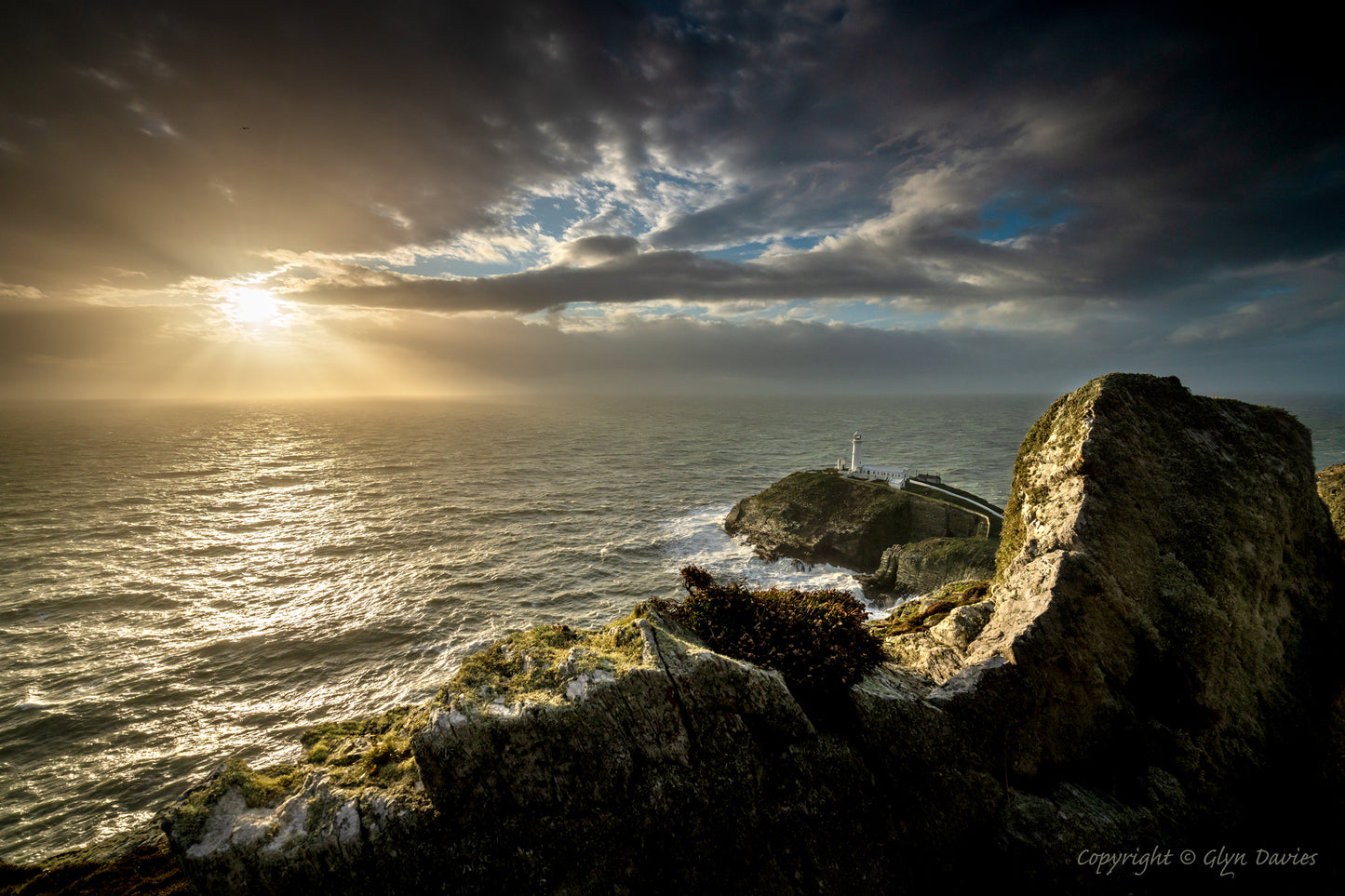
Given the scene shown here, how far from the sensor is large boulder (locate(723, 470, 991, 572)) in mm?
37594

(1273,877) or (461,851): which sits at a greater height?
(461,851)

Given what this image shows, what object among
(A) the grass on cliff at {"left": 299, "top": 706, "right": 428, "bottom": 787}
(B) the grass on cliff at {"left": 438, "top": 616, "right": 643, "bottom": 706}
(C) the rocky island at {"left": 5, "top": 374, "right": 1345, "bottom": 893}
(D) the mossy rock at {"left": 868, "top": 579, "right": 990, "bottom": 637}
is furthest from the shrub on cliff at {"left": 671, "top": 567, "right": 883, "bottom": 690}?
(A) the grass on cliff at {"left": 299, "top": 706, "right": 428, "bottom": 787}

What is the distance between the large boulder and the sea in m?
2.38

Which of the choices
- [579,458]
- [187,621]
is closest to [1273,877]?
[187,621]

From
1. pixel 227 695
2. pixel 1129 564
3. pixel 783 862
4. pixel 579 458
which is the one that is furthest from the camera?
pixel 579 458

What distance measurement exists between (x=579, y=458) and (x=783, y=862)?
7566 centimetres

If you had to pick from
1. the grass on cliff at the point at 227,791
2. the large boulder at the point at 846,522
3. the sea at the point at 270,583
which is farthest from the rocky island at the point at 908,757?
the large boulder at the point at 846,522

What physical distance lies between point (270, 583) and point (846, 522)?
41.1 meters

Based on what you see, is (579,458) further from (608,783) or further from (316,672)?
(608,783)

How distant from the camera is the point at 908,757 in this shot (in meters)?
7.41

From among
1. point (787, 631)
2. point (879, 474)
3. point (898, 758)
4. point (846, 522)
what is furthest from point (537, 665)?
point (879, 474)

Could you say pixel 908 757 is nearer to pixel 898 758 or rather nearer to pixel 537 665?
pixel 898 758

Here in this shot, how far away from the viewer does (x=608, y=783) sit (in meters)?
6.82

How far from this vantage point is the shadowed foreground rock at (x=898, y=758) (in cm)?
654
